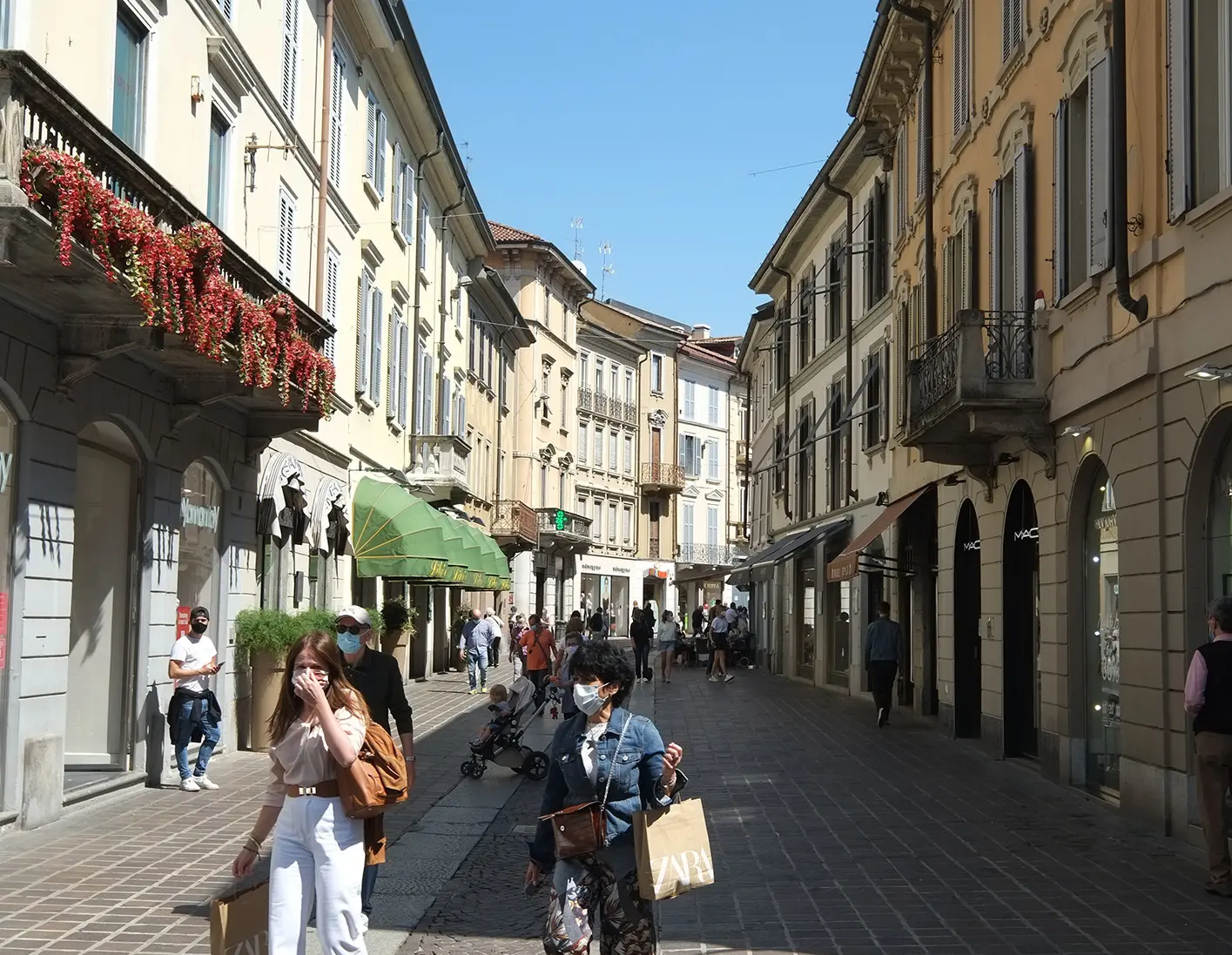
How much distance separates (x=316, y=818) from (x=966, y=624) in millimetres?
17000

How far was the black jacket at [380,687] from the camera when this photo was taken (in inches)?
351

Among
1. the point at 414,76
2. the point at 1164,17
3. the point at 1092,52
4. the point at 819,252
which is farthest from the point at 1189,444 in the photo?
the point at 819,252

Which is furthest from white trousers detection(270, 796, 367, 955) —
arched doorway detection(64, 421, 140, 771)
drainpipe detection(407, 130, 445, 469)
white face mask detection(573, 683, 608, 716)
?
drainpipe detection(407, 130, 445, 469)

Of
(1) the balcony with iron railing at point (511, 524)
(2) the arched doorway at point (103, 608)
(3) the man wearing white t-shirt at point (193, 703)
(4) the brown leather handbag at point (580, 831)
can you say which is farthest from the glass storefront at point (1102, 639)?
(1) the balcony with iron railing at point (511, 524)

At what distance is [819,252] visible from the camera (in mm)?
37344

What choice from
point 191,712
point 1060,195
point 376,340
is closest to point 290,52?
point 376,340

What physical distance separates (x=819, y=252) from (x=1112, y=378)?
78.5 ft

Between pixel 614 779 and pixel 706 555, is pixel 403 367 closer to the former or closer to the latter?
pixel 614 779

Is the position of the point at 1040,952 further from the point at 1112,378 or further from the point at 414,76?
the point at 414,76

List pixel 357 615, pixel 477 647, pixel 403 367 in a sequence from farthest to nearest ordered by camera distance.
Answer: pixel 403 367 → pixel 477 647 → pixel 357 615

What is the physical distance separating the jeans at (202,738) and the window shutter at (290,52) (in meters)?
9.17

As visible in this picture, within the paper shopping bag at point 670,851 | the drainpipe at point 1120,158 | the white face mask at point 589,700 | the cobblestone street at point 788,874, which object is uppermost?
the drainpipe at point 1120,158

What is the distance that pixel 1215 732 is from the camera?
32.2 feet

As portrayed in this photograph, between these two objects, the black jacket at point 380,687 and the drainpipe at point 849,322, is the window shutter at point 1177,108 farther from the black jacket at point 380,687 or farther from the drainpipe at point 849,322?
the drainpipe at point 849,322
